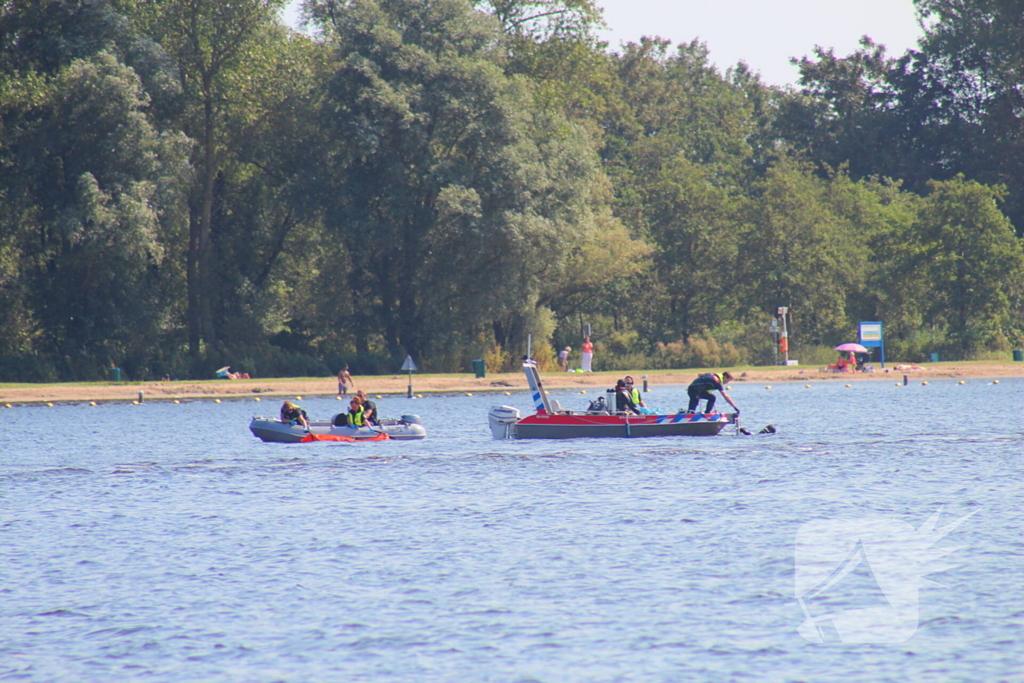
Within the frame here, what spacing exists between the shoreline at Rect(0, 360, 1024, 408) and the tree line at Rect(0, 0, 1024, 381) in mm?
3873

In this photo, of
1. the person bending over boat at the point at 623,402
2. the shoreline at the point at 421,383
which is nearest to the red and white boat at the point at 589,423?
the person bending over boat at the point at 623,402

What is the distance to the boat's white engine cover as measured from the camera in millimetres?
32188

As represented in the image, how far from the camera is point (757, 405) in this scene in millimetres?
47781

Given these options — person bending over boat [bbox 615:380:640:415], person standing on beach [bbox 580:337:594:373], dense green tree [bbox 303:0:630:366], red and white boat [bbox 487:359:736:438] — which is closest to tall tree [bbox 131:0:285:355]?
dense green tree [bbox 303:0:630:366]

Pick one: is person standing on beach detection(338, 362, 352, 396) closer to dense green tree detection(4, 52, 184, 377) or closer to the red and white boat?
dense green tree detection(4, 52, 184, 377)

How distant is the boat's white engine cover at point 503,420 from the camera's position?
32.2m

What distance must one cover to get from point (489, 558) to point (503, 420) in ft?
47.6

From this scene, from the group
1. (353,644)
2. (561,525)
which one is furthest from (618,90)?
(353,644)

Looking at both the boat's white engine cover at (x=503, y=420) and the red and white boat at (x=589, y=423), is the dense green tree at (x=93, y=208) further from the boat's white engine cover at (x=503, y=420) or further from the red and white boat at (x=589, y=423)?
the red and white boat at (x=589, y=423)

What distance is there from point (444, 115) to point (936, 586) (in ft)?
150

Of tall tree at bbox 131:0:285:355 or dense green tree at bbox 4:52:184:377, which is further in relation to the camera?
tall tree at bbox 131:0:285:355

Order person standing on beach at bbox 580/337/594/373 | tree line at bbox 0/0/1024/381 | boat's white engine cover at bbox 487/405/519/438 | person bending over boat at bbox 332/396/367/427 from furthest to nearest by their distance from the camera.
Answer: person standing on beach at bbox 580/337/594/373
tree line at bbox 0/0/1024/381
person bending over boat at bbox 332/396/367/427
boat's white engine cover at bbox 487/405/519/438

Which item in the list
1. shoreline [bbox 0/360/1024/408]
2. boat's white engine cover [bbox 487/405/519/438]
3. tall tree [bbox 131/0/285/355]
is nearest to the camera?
boat's white engine cover [bbox 487/405/519/438]

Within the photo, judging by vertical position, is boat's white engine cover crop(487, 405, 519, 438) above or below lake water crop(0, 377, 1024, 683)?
above
